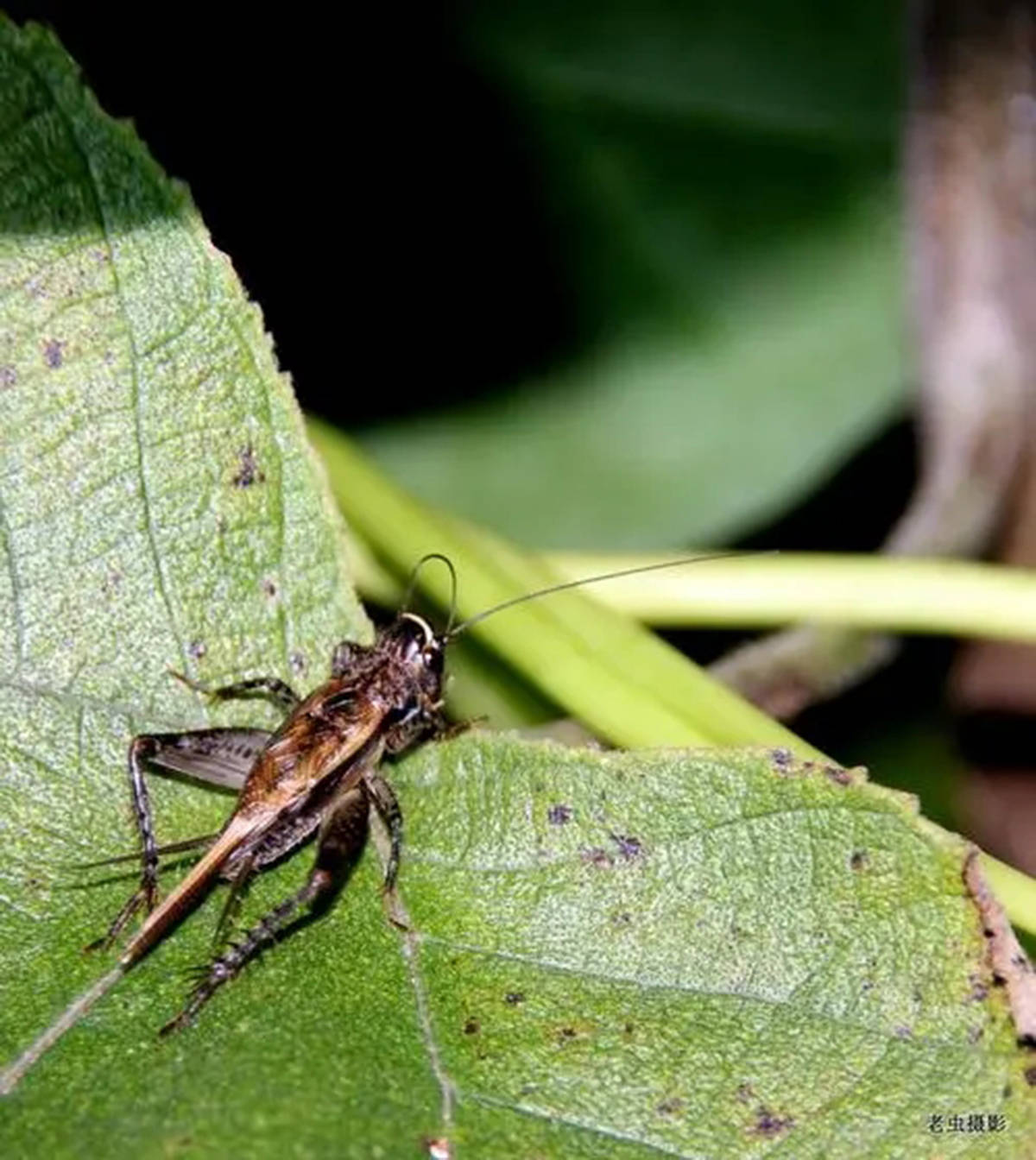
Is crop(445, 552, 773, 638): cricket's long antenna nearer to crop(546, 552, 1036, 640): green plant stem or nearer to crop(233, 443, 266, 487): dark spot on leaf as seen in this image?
crop(546, 552, 1036, 640): green plant stem

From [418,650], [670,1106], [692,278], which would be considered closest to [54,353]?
[418,650]

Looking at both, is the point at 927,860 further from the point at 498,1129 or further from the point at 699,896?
the point at 498,1129

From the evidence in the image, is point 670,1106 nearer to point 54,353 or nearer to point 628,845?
point 628,845

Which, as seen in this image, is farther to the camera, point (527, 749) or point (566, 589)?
point (566, 589)

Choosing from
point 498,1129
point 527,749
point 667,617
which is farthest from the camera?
point 667,617

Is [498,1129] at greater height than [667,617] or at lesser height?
lesser

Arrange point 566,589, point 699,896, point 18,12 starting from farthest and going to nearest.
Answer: point 18,12 → point 566,589 → point 699,896

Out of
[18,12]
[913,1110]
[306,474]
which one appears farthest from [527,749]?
[18,12]
